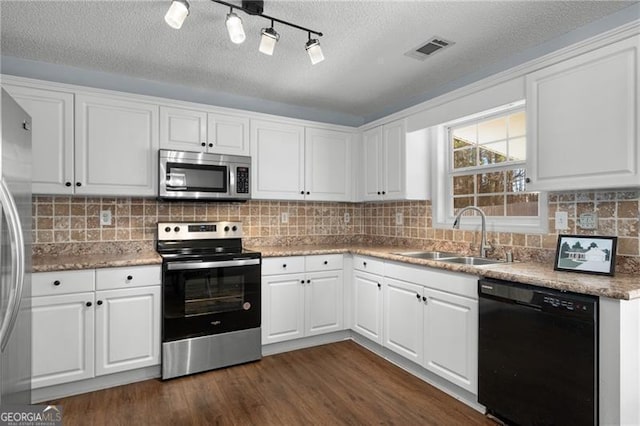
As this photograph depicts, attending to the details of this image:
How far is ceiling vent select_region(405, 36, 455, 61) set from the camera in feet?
7.75

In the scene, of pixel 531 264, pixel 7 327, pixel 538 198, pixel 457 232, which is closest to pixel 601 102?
pixel 538 198

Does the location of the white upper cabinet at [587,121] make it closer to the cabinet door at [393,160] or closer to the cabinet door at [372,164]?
the cabinet door at [393,160]

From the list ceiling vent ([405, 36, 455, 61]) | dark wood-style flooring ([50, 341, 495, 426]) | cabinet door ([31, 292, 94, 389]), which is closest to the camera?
dark wood-style flooring ([50, 341, 495, 426])

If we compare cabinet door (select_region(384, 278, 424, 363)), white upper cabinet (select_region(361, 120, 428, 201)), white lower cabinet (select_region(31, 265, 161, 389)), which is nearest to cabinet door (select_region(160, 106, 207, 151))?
white lower cabinet (select_region(31, 265, 161, 389))

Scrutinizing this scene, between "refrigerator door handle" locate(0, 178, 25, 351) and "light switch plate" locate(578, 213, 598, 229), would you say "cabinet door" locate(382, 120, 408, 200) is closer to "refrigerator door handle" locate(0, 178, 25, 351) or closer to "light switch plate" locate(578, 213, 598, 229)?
"light switch plate" locate(578, 213, 598, 229)

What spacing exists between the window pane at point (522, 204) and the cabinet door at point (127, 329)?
105 inches

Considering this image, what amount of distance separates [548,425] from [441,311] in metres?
0.80

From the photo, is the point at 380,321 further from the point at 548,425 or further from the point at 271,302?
the point at 548,425

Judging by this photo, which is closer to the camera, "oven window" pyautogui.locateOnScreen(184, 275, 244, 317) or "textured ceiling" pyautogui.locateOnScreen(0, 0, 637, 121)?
"textured ceiling" pyautogui.locateOnScreen(0, 0, 637, 121)

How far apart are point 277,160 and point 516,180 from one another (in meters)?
2.02

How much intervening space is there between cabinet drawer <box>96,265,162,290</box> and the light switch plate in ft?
9.20

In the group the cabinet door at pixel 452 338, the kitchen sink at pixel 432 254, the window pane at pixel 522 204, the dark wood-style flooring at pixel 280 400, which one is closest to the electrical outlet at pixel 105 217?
the dark wood-style flooring at pixel 280 400

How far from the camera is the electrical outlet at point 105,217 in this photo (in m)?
2.94

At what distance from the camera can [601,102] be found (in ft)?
6.05
